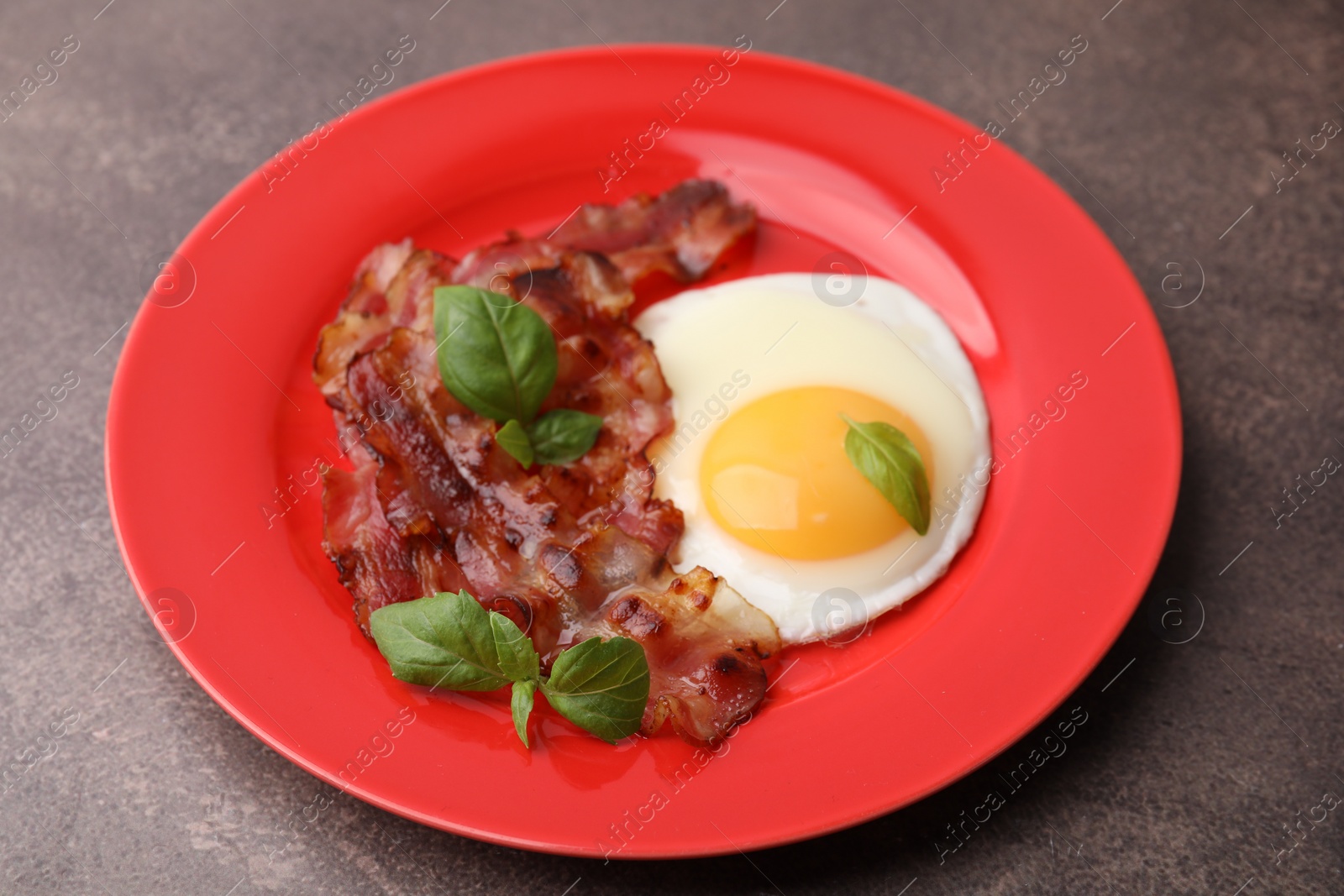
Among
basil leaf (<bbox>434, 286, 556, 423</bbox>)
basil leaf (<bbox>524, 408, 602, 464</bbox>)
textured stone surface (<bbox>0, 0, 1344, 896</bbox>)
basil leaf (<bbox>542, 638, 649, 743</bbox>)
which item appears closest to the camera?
basil leaf (<bbox>542, 638, 649, 743</bbox>)

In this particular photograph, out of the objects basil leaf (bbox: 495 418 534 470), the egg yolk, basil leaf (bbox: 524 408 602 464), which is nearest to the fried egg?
the egg yolk

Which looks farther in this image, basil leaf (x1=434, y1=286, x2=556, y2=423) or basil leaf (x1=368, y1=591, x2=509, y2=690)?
basil leaf (x1=434, y1=286, x2=556, y2=423)

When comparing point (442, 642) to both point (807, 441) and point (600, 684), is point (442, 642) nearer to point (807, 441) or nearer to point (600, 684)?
point (600, 684)

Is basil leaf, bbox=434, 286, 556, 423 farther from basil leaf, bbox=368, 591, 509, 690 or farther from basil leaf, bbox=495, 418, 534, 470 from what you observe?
basil leaf, bbox=368, 591, 509, 690

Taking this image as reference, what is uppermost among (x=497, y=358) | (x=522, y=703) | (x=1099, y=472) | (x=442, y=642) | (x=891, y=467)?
(x=497, y=358)

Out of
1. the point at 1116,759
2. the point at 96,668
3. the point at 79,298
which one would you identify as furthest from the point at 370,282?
the point at 1116,759

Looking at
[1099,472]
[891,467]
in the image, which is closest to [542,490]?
[891,467]
